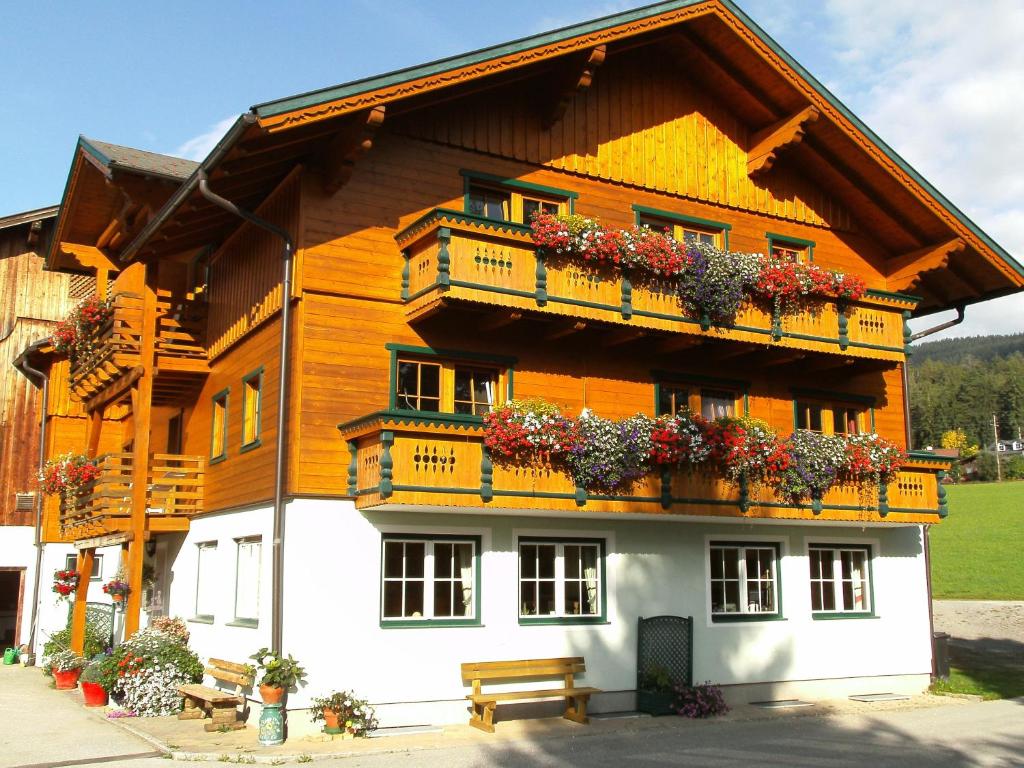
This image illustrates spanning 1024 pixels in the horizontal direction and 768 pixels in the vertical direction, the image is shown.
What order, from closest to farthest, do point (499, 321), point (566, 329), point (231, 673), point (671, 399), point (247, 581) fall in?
1. point (231, 673)
2. point (499, 321)
3. point (566, 329)
4. point (247, 581)
5. point (671, 399)

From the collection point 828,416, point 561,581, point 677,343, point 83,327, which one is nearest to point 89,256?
point 83,327

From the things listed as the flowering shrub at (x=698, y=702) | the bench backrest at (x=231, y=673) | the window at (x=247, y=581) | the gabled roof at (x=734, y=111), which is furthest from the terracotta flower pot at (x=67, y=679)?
the flowering shrub at (x=698, y=702)

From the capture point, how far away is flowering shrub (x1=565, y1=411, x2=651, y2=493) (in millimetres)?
15492

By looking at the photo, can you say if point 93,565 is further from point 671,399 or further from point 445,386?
point 671,399

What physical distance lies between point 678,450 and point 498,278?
398cm

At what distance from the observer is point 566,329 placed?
16641 mm

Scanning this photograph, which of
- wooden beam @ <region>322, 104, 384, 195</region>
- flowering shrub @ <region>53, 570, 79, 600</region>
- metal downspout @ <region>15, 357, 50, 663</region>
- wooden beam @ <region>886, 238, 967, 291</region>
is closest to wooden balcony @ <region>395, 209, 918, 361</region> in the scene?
wooden beam @ <region>322, 104, 384, 195</region>

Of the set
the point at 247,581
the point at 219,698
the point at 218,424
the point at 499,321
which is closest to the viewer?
the point at 219,698

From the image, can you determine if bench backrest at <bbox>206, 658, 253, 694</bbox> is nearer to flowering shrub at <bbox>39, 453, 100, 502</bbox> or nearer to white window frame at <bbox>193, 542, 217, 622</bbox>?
white window frame at <bbox>193, 542, 217, 622</bbox>

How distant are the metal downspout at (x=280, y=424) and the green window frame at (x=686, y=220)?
6.63 metres

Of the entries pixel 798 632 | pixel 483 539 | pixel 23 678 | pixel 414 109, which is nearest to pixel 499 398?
pixel 483 539

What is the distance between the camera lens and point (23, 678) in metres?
23.2

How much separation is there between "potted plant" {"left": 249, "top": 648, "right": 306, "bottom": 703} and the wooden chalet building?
0.43 meters

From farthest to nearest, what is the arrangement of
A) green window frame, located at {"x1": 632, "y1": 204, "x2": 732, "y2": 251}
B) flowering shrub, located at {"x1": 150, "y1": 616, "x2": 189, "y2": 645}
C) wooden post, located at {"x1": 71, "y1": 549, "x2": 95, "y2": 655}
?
→ wooden post, located at {"x1": 71, "y1": 549, "x2": 95, "y2": 655}
green window frame, located at {"x1": 632, "y1": 204, "x2": 732, "y2": 251}
flowering shrub, located at {"x1": 150, "y1": 616, "x2": 189, "y2": 645}
